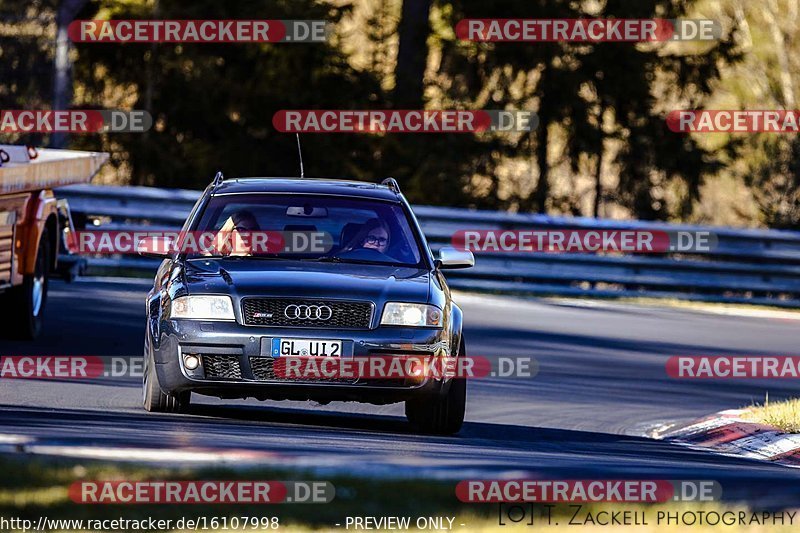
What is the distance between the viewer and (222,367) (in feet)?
34.1

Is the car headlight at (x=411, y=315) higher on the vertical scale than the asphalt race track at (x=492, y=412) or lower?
higher

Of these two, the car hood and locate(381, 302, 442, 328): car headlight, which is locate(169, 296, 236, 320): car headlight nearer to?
the car hood

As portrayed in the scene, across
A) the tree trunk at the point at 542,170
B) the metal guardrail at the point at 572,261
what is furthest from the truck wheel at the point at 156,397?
the tree trunk at the point at 542,170

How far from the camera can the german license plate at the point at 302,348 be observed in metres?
10.3

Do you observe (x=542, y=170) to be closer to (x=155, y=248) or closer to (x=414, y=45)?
(x=414, y=45)

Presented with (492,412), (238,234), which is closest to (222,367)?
(238,234)

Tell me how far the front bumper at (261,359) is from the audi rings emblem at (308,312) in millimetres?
84

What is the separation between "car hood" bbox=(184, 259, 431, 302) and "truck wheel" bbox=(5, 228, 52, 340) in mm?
4482

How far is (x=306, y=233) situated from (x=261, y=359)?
152cm

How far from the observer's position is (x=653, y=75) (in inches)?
1330

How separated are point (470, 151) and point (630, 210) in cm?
374

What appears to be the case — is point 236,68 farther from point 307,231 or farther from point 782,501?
point 782,501

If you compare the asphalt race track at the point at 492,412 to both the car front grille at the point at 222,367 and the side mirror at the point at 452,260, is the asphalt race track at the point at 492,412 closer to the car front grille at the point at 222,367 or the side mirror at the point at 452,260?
the car front grille at the point at 222,367

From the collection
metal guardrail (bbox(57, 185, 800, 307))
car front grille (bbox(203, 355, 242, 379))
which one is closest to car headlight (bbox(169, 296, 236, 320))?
car front grille (bbox(203, 355, 242, 379))
